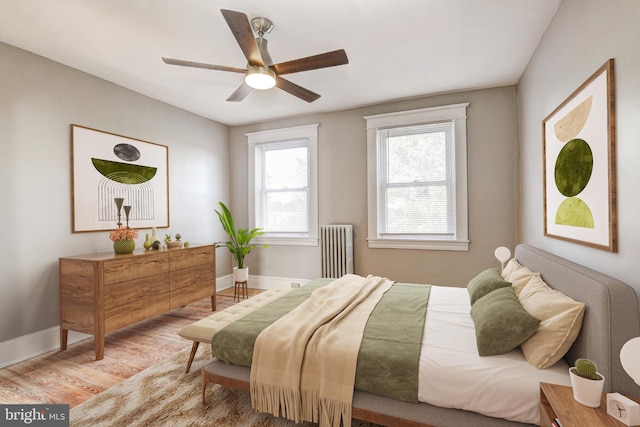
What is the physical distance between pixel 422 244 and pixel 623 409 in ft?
9.49

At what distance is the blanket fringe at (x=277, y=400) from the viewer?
5.31 ft

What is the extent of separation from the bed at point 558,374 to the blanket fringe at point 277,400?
0.31 metres

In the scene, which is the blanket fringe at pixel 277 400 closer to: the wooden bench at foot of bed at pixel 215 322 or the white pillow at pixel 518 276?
the wooden bench at foot of bed at pixel 215 322

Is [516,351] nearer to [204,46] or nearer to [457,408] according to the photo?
[457,408]

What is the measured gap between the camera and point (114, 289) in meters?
2.74

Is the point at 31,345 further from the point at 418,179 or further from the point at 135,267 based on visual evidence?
the point at 418,179

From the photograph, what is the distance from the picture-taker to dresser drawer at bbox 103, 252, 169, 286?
8.89 ft

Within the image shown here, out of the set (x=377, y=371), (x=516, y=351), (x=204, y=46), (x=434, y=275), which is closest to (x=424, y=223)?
(x=434, y=275)

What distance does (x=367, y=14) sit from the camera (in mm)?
2266

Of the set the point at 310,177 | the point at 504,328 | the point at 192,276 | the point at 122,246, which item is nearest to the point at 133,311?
the point at 122,246

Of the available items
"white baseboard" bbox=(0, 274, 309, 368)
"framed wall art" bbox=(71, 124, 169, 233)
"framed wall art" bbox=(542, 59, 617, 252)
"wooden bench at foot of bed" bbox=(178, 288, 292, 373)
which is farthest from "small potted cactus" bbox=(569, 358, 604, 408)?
"white baseboard" bbox=(0, 274, 309, 368)

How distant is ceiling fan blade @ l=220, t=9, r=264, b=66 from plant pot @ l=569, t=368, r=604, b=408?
2324 millimetres

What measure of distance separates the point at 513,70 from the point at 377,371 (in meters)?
3.34

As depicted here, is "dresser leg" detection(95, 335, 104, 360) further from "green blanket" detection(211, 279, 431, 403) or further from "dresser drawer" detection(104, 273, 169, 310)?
"green blanket" detection(211, 279, 431, 403)
